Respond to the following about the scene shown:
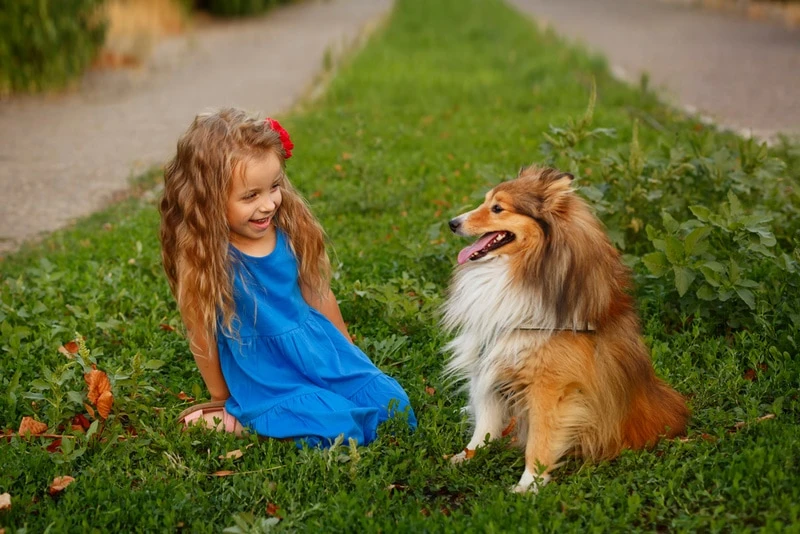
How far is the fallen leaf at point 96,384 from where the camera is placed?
3.88m

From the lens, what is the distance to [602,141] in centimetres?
864

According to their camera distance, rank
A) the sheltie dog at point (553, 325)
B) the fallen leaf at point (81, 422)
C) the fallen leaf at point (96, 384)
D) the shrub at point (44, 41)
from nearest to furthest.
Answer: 1. the sheltie dog at point (553, 325)
2. the fallen leaf at point (96, 384)
3. the fallen leaf at point (81, 422)
4. the shrub at point (44, 41)

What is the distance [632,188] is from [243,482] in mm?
3286

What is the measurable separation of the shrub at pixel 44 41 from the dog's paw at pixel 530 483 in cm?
1050

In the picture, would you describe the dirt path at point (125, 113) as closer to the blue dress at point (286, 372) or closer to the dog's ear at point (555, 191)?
the blue dress at point (286, 372)

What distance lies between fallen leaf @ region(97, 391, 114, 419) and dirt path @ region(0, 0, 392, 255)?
348cm

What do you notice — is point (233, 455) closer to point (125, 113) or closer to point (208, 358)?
point (208, 358)

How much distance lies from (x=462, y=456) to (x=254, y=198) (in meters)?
1.45

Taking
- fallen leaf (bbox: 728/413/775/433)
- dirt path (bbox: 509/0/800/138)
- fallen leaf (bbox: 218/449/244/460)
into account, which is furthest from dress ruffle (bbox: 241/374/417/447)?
dirt path (bbox: 509/0/800/138)

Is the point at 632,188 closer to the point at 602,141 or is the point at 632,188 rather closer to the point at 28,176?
the point at 602,141

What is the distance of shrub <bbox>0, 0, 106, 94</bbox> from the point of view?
11586 millimetres

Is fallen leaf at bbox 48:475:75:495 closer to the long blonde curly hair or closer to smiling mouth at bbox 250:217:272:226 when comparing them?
the long blonde curly hair

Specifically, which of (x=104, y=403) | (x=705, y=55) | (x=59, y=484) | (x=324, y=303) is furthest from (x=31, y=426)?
(x=705, y=55)

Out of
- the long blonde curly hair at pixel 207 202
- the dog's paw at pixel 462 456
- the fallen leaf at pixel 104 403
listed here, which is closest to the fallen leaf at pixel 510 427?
the dog's paw at pixel 462 456
